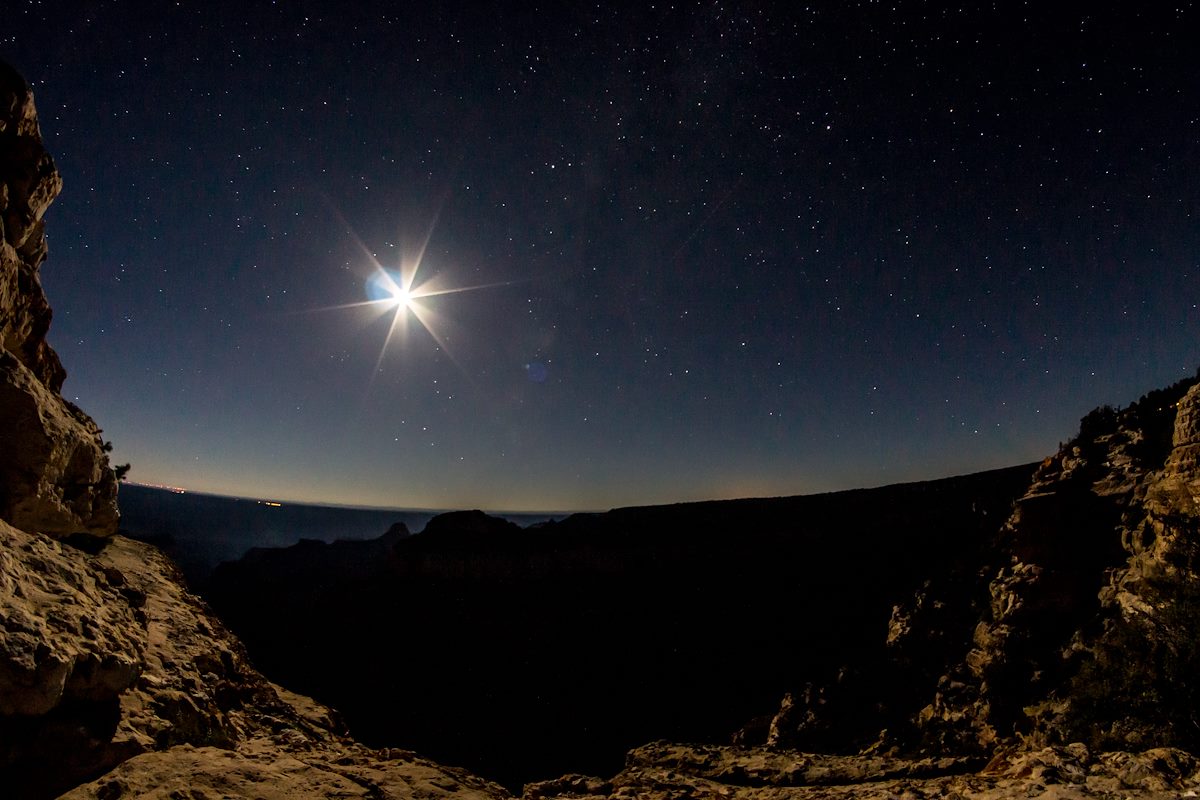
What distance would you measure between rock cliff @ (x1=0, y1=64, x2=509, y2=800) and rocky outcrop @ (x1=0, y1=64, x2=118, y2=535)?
0.10 feet

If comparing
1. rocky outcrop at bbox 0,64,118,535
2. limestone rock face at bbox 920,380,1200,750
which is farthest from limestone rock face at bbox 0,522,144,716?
limestone rock face at bbox 920,380,1200,750

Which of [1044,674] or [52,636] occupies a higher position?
[52,636]

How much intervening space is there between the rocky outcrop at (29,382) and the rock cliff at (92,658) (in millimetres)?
32

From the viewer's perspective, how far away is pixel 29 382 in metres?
8.91

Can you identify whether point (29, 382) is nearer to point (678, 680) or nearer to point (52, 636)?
point (52, 636)

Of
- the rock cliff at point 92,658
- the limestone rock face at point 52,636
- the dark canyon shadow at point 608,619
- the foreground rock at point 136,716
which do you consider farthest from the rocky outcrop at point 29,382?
the dark canyon shadow at point 608,619

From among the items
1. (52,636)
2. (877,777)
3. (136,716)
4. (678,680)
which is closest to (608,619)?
(678,680)

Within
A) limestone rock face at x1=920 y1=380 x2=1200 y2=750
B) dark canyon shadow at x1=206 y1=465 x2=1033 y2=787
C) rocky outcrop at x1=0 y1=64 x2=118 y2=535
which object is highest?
rocky outcrop at x1=0 y1=64 x2=118 y2=535

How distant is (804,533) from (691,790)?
37613 mm

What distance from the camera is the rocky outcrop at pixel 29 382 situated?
8641 millimetres

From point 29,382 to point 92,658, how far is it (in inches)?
250

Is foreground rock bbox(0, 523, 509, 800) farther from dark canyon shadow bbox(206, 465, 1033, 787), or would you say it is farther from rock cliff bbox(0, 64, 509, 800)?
dark canyon shadow bbox(206, 465, 1033, 787)

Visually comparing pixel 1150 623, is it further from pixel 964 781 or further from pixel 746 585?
pixel 746 585

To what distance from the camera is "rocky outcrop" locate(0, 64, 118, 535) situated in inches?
340
